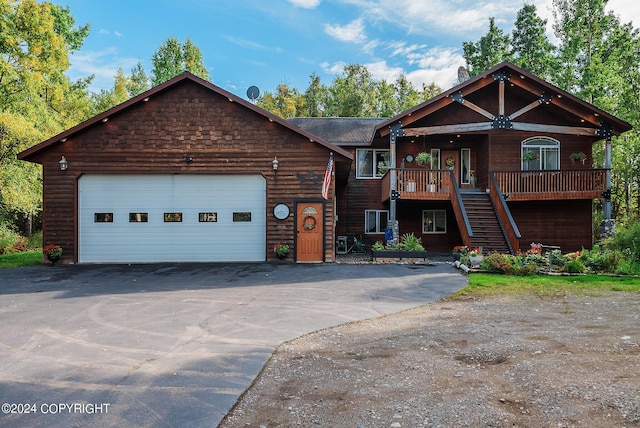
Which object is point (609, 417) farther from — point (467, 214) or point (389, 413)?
point (467, 214)

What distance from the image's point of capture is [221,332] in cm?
549

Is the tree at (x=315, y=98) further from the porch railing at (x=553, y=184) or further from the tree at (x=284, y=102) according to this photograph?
the porch railing at (x=553, y=184)

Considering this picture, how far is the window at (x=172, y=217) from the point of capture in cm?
1326

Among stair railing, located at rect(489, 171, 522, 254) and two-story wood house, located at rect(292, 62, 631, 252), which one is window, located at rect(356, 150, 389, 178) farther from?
stair railing, located at rect(489, 171, 522, 254)

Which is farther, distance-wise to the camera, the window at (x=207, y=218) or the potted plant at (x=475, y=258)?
the window at (x=207, y=218)

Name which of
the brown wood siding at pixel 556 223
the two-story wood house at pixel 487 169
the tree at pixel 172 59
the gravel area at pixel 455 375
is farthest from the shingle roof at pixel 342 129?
the tree at pixel 172 59

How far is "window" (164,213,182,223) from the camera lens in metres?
13.3

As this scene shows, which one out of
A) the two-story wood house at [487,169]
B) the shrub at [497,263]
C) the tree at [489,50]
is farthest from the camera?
the tree at [489,50]

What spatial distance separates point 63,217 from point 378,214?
12.8 metres

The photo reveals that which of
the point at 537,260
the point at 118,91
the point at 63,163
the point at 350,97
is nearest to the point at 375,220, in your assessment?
the point at 537,260

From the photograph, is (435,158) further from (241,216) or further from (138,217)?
(138,217)

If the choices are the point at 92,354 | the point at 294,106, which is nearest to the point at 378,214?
the point at 92,354

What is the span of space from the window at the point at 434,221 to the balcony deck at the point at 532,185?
9.27ft

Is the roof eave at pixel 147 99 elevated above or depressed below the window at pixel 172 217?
above
